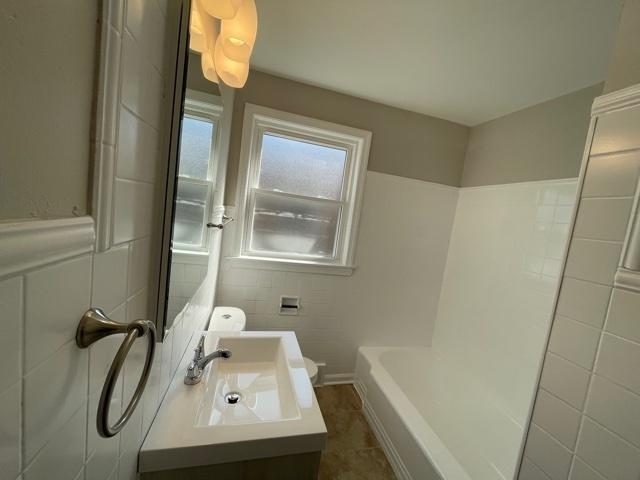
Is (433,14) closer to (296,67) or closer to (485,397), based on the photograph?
(296,67)

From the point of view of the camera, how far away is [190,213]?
87cm

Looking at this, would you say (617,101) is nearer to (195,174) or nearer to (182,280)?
(195,174)

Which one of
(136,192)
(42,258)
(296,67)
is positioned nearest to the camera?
(42,258)

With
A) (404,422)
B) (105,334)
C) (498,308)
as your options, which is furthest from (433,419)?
(105,334)

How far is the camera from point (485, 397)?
1856 mm

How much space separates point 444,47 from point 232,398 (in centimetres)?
191

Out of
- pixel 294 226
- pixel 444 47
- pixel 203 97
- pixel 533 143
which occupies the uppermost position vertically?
pixel 444 47

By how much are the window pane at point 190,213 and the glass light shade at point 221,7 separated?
0.48 m

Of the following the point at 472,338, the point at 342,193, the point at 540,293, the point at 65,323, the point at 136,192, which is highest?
the point at 342,193

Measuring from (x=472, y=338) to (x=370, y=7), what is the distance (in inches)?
86.4

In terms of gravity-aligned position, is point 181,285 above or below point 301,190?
below

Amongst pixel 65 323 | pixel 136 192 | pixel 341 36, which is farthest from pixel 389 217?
pixel 65 323

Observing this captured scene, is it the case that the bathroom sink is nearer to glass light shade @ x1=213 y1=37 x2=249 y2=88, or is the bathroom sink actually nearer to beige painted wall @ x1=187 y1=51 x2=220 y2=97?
beige painted wall @ x1=187 y1=51 x2=220 y2=97

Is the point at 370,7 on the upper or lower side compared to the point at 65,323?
upper
